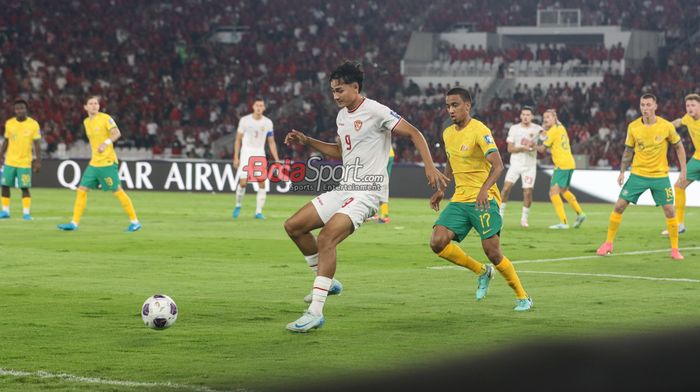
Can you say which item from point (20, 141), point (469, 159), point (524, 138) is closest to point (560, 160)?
point (524, 138)

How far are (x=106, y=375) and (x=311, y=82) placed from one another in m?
41.7

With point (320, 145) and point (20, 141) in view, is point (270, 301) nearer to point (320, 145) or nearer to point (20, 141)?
point (320, 145)

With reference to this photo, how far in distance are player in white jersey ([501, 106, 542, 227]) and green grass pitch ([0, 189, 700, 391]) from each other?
144 centimetres

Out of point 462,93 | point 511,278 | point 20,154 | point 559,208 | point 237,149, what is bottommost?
point 559,208

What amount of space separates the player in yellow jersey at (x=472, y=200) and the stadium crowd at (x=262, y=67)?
26.8 m

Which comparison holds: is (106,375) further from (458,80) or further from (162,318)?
(458,80)

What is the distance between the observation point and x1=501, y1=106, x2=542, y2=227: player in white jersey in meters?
21.6

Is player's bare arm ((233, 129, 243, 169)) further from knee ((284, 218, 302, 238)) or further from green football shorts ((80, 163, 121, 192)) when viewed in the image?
knee ((284, 218, 302, 238))

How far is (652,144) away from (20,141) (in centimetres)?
1327

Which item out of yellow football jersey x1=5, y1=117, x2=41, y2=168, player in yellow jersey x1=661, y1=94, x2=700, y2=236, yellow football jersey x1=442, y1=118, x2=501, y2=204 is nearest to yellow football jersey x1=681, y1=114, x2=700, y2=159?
player in yellow jersey x1=661, y1=94, x2=700, y2=236

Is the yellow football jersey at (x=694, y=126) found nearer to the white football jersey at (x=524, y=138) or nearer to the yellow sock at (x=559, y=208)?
the yellow sock at (x=559, y=208)

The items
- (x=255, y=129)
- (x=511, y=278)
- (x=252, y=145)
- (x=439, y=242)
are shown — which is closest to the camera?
(x=511, y=278)

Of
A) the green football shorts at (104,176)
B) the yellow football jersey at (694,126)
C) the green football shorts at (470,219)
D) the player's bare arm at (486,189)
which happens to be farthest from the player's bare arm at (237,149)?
the player's bare arm at (486,189)

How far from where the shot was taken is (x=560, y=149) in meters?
21.4
